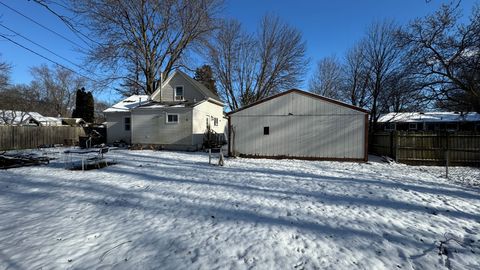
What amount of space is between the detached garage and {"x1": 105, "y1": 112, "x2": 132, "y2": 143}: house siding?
467 inches

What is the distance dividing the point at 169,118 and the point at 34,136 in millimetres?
11278

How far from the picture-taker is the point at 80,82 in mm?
46000

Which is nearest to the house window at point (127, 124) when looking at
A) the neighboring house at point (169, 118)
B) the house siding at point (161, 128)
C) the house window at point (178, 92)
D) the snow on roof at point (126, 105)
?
the neighboring house at point (169, 118)

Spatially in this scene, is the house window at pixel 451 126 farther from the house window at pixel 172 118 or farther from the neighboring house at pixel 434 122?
the house window at pixel 172 118

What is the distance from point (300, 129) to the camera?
12.7 metres

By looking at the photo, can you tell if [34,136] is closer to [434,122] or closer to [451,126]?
[434,122]

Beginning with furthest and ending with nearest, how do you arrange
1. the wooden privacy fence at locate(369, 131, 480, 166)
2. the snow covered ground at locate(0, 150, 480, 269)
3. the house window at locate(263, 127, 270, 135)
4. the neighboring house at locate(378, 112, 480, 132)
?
the neighboring house at locate(378, 112, 480, 132)
the house window at locate(263, 127, 270, 135)
the wooden privacy fence at locate(369, 131, 480, 166)
the snow covered ground at locate(0, 150, 480, 269)

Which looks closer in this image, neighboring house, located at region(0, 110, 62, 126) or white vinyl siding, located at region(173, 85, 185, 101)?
white vinyl siding, located at region(173, 85, 185, 101)

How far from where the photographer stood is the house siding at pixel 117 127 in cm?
2030

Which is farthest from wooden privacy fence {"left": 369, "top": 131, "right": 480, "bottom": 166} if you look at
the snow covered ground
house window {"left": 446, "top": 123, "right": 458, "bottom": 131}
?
house window {"left": 446, "top": 123, "right": 458, "bottom": 131}

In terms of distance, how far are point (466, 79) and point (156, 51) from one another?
1057 inches

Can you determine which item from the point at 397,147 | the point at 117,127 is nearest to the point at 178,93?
the point at 117,127

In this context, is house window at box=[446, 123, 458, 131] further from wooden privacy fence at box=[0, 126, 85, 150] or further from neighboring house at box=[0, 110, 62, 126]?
neighboring house at box=[0, 110, 62, 126]

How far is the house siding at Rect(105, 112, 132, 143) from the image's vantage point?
2030 centimetres
